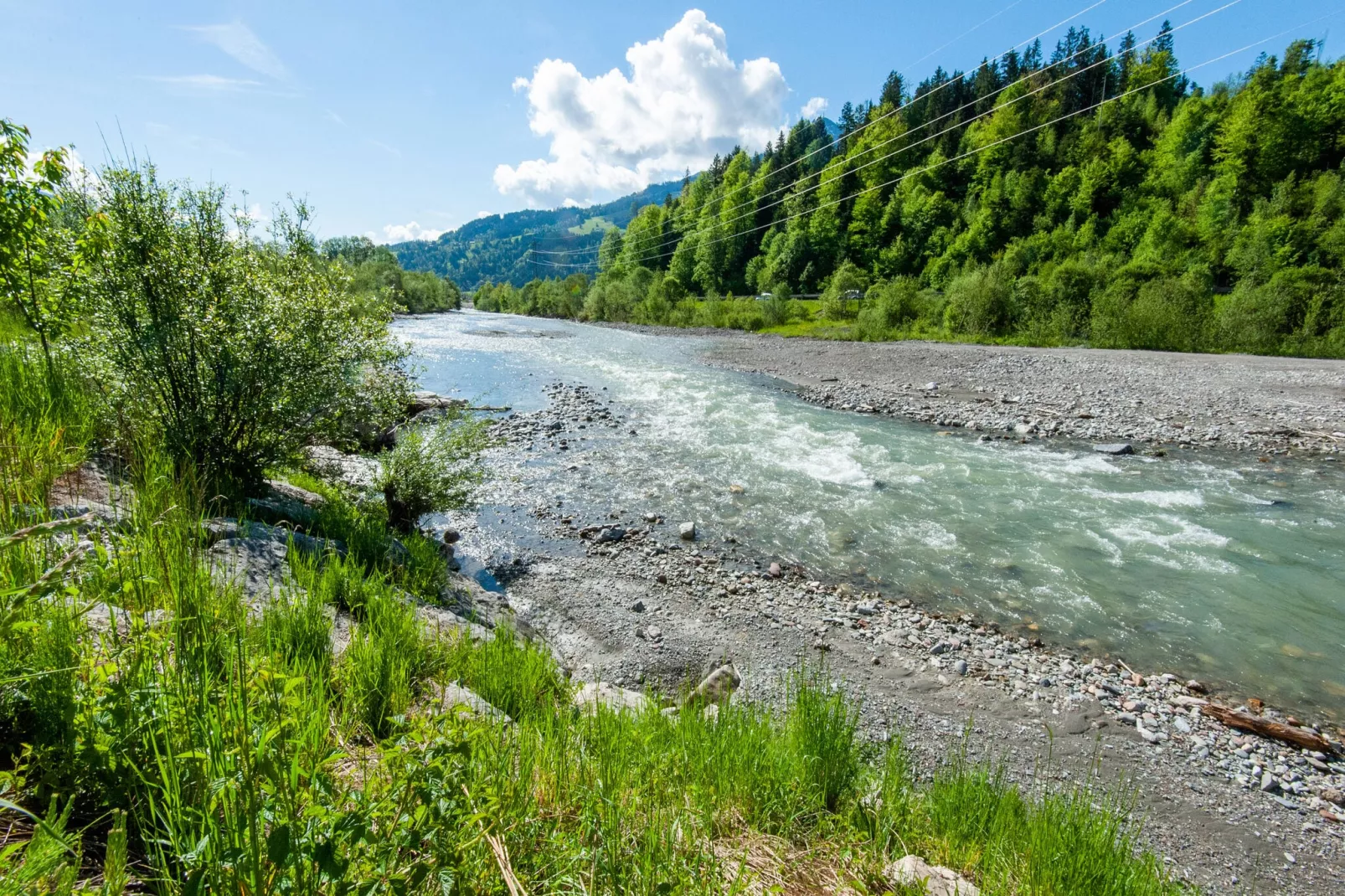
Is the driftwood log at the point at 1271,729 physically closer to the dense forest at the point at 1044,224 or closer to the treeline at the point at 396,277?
the dense forest at the point at 1044,224

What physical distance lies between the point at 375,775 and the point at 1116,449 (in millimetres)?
19081

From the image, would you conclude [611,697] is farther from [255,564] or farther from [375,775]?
[375,775]

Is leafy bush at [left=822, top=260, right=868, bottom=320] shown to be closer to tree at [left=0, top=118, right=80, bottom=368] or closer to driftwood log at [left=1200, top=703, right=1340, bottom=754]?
driftwood log at [left=1200, top=703, right=1340, bottom=754]

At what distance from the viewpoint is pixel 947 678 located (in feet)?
21.4

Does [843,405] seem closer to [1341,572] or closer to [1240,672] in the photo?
[1341,572]

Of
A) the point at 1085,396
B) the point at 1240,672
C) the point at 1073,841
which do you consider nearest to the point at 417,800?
the point at 1073,841

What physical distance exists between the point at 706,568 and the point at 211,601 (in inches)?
276

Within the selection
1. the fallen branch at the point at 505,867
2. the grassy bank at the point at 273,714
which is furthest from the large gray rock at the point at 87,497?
the fallen branch at the point at 505,867

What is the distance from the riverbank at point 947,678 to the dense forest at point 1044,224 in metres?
34.3

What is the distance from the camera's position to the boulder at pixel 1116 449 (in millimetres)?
15367

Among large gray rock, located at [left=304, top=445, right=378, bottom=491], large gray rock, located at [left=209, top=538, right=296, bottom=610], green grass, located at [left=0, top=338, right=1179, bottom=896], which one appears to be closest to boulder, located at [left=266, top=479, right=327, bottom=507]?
large gray rock, located at [left=304, top=445, right=378, bottom=491]

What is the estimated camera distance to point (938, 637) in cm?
732

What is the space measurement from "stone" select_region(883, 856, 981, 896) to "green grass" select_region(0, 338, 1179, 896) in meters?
0.10

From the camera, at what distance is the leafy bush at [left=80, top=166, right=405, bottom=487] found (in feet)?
19.6
